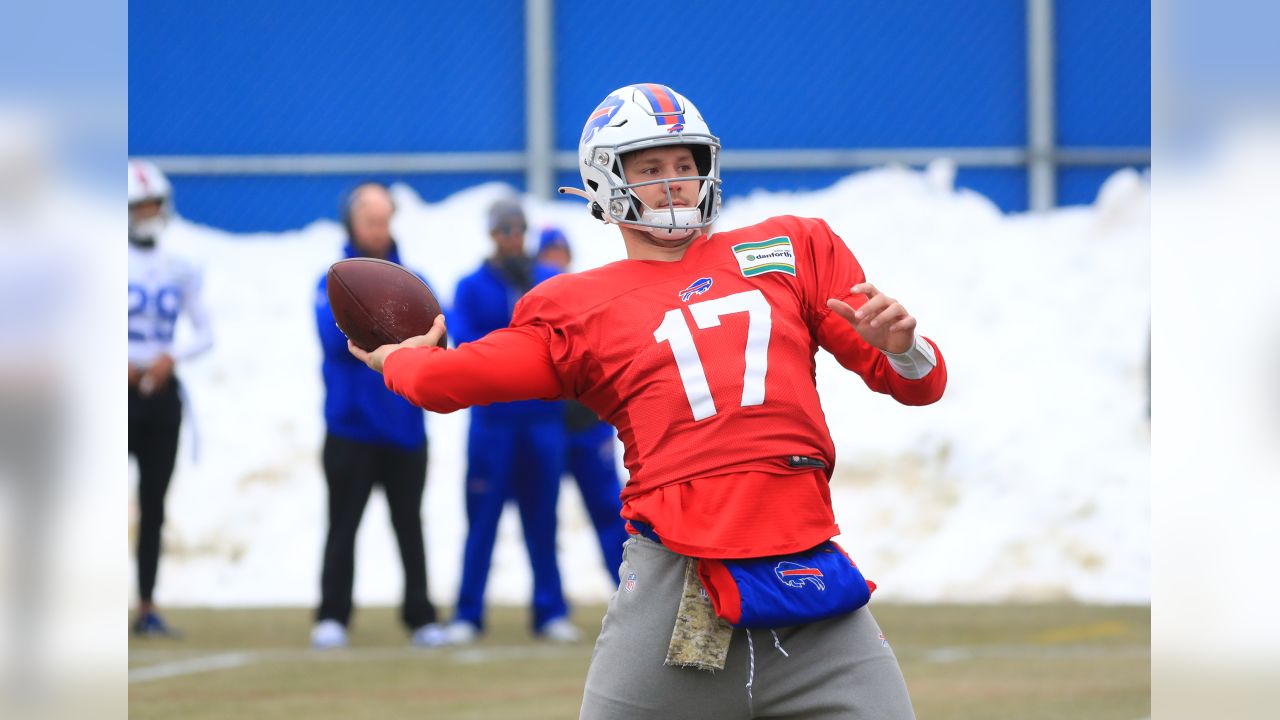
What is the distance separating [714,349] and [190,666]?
4288 millimetres

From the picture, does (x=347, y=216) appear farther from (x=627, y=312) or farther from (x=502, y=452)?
(x=627, y=312)

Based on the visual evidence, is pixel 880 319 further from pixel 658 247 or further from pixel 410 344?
pixel 410 344

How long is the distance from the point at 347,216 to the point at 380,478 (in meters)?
1.11

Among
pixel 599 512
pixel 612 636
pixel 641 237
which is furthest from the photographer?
pixel 599 512

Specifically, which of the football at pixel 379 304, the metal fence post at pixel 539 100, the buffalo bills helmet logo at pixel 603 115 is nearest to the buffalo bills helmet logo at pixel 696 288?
the buffalo bills helmet logo at pixel 603 115

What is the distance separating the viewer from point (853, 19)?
38.7ft

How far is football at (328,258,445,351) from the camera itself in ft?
9.88

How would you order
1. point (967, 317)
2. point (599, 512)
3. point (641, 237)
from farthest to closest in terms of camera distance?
point (967, 317) < point (599, 512) < point (641, 237)

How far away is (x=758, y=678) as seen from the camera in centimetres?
263

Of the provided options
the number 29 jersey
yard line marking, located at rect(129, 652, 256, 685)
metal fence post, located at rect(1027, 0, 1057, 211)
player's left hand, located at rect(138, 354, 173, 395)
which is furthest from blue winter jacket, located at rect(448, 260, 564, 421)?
metal fence post, located at rect(1027, 0, 1057, 211)

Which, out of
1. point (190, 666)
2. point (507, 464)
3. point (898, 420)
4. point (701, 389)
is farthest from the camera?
point (898, 420)

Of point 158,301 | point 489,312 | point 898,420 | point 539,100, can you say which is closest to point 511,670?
point 489,312

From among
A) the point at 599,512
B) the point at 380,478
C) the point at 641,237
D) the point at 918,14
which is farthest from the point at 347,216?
the point at 918,14

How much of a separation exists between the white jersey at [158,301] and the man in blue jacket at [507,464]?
1295 mm
